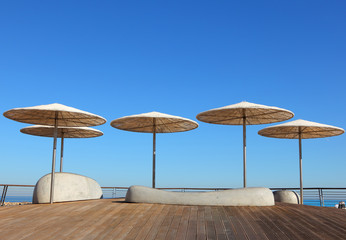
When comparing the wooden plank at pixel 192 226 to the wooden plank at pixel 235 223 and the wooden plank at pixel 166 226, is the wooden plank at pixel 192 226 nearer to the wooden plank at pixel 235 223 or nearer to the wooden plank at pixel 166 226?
the wooden plank at pixel 166 226

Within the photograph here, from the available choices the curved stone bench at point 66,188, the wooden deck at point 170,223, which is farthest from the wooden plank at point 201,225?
the curved stone bench at point 66,188

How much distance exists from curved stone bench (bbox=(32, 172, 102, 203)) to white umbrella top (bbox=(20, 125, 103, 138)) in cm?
340

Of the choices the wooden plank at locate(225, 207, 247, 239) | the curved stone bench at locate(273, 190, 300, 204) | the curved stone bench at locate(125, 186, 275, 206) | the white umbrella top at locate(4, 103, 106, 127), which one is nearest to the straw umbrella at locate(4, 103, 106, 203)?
the white umbrella top at locate(4, 103, 106, 127)

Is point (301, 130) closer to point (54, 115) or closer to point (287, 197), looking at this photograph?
point (287, 197)

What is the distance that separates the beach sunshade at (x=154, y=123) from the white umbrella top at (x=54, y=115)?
1180mm

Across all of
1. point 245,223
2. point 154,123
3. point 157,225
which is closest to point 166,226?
point 157,225

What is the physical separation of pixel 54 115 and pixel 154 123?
12.7ft

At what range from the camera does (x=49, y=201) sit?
36.8ft

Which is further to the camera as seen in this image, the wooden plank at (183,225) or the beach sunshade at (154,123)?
the beach sunshade at (154,123)

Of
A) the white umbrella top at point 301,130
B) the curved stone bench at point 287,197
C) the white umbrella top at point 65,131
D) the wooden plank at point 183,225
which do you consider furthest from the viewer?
the white umbrella top at point 65,131

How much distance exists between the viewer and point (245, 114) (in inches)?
484

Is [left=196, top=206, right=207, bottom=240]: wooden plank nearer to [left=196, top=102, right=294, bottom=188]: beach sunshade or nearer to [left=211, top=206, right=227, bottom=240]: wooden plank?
[left=211, top=206, right=227, bottom=240]: wooden plank

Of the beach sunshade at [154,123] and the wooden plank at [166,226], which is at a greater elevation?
the beach sunshade at [154,123]

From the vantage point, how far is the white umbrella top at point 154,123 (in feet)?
40.3
